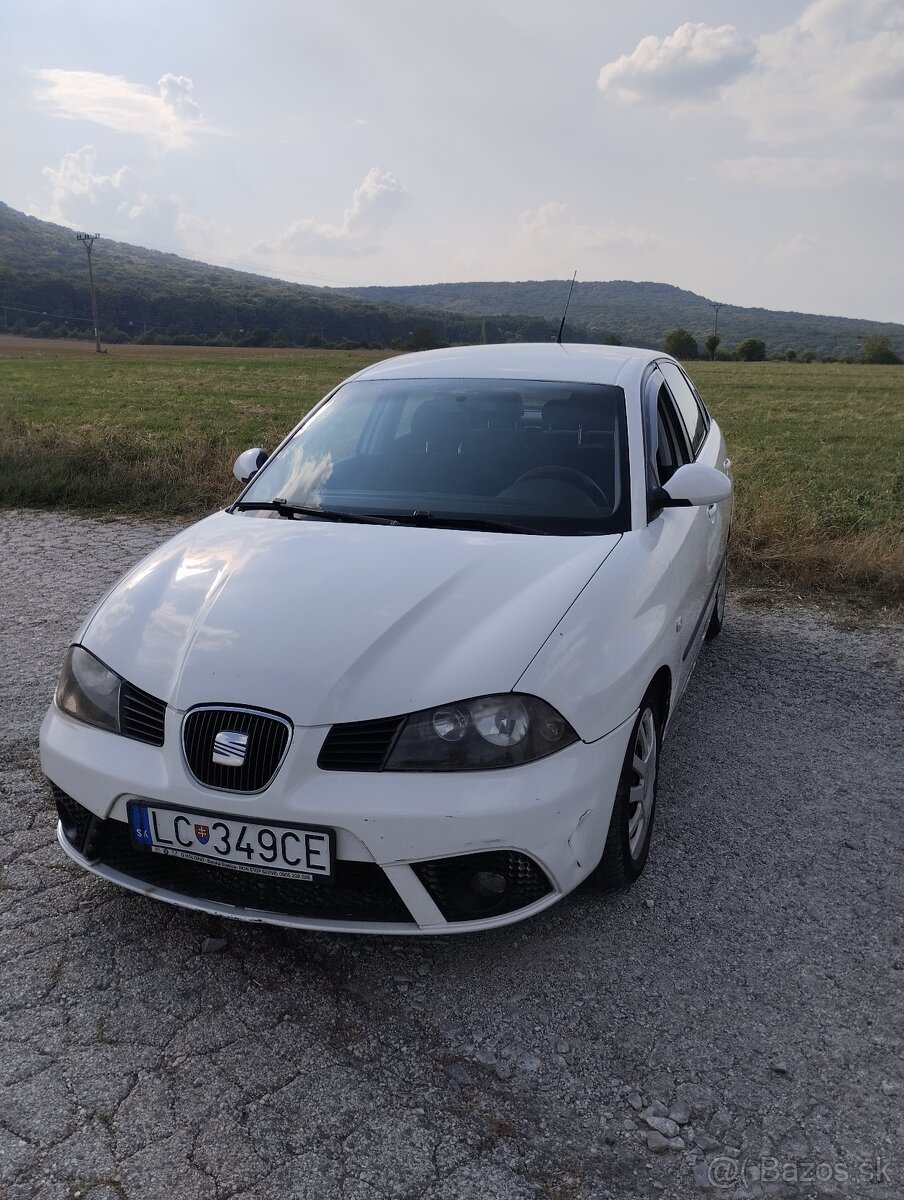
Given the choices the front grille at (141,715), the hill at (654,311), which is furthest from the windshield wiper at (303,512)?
the hill at (654,311)

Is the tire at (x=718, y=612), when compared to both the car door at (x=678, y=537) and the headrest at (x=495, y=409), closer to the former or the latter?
the car door at (x=678, y=537)

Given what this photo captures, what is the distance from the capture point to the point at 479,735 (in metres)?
2.30

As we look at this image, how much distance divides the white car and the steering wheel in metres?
0.01

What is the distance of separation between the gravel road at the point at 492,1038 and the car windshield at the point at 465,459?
3.92ft

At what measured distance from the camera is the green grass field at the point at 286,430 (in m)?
6.91

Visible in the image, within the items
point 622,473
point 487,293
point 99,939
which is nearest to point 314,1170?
point 99,939

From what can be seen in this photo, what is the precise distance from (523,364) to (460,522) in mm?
1139

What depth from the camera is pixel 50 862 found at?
3.01 m

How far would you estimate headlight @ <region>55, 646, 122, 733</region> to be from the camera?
101 inches

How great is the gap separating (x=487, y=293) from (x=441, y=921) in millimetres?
135797

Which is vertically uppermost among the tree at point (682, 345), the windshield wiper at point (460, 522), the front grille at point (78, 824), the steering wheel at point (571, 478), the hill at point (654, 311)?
the hill at point (654, 311)

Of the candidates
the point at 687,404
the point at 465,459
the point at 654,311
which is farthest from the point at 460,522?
the point at 654,311

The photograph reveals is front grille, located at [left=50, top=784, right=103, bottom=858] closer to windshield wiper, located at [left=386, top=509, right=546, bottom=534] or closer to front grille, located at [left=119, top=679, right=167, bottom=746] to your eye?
front grille, located at [left=119, top=679, right=167, bottom=746]

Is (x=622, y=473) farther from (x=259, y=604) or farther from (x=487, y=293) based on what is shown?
(x=487, y=293)
